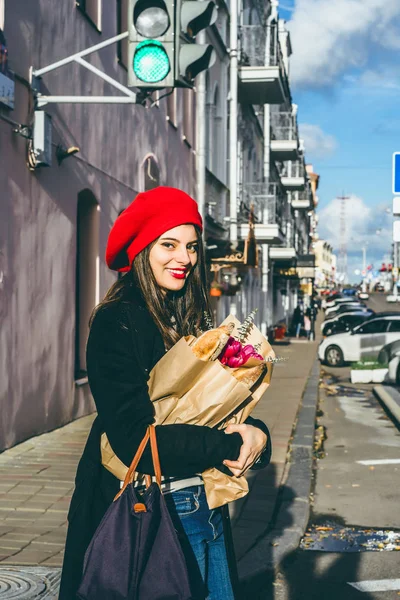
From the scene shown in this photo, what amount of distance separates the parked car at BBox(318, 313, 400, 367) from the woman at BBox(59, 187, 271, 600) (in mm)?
23054

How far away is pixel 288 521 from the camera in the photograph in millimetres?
6469

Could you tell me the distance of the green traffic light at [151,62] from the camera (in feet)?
19.5

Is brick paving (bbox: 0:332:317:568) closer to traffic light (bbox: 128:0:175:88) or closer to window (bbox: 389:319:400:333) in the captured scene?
traffic light (bbox: 128:0:175:88)

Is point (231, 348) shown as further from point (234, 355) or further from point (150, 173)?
point (150, 173)

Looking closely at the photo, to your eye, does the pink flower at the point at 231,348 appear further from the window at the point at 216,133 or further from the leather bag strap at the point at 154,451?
the window at the point at 216,133

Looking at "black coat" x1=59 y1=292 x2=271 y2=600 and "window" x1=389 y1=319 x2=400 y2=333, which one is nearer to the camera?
"black coat" x1=59 y1=292 x2=271 y2=600

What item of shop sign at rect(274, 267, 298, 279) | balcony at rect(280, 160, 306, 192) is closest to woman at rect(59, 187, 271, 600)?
shop sign at rect(274, 267, 298, 279)

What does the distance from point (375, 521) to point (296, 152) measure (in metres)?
31.2

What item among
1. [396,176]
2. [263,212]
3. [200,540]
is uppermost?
Answer: [263,212]

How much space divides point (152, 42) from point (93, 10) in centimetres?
640

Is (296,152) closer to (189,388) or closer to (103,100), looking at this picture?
(103,100)

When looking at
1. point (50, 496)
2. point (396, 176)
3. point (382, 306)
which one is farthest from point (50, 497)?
point (382, 306)

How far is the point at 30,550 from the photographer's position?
17.6ft

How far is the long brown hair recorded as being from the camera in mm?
2600
